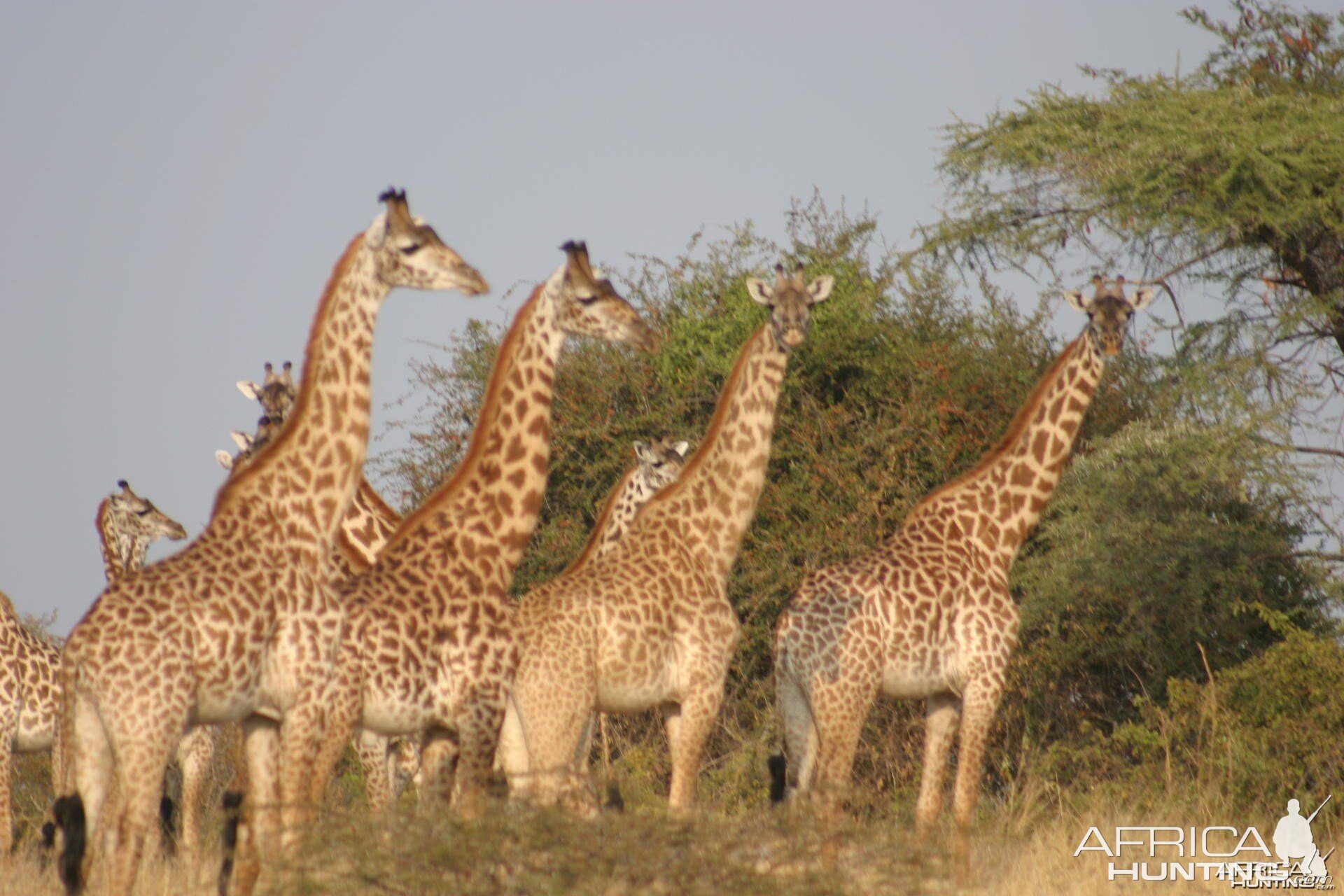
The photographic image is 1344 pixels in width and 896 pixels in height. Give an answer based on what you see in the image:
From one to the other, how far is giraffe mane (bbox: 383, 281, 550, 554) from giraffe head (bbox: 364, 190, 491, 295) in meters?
0.58

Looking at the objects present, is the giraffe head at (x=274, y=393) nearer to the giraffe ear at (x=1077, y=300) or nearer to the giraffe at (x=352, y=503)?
the giraffe at (x=352, y=503)

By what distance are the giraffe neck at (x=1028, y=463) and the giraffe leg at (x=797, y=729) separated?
136 centimetres

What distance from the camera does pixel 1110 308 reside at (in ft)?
35.0

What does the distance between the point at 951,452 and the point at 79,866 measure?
9348mm

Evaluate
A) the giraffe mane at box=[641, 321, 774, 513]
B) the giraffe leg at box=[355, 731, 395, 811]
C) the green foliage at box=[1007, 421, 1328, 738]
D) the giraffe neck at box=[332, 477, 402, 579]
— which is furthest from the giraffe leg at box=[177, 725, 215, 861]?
the green foliage at box=[1007, 421, 1328, 738]

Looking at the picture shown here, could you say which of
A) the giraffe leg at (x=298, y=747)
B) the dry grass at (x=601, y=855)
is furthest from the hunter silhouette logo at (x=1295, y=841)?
the giraffe leg at (x=298, y=747)

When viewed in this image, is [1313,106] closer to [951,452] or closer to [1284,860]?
[951,452]

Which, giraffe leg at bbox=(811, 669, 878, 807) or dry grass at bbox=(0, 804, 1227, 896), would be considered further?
giraffe leg at bbox=(811, 669, 878, 807)

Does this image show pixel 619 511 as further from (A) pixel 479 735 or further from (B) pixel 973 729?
(A) pixel 479 735

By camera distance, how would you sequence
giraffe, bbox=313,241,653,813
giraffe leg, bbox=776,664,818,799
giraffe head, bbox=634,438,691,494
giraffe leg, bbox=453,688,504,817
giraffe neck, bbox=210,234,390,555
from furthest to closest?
giraffe head, bbox=634,438,691,494, giraffe leg, bbox=776,664,818,799, giraffe leg, bbox=453,688,504,817, giraffe, bbox=313,241,653,813, giraffe neck, bbox=210,234,390,555

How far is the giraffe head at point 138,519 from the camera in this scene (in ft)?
41.3

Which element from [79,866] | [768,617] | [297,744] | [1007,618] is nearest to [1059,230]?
[768,617]

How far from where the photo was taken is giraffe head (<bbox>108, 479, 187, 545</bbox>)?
41.3 feet

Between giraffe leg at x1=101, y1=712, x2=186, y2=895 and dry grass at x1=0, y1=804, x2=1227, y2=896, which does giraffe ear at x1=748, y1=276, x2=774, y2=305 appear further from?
giraffe leg at x1=101, y1=712, x2=186, y2=895
